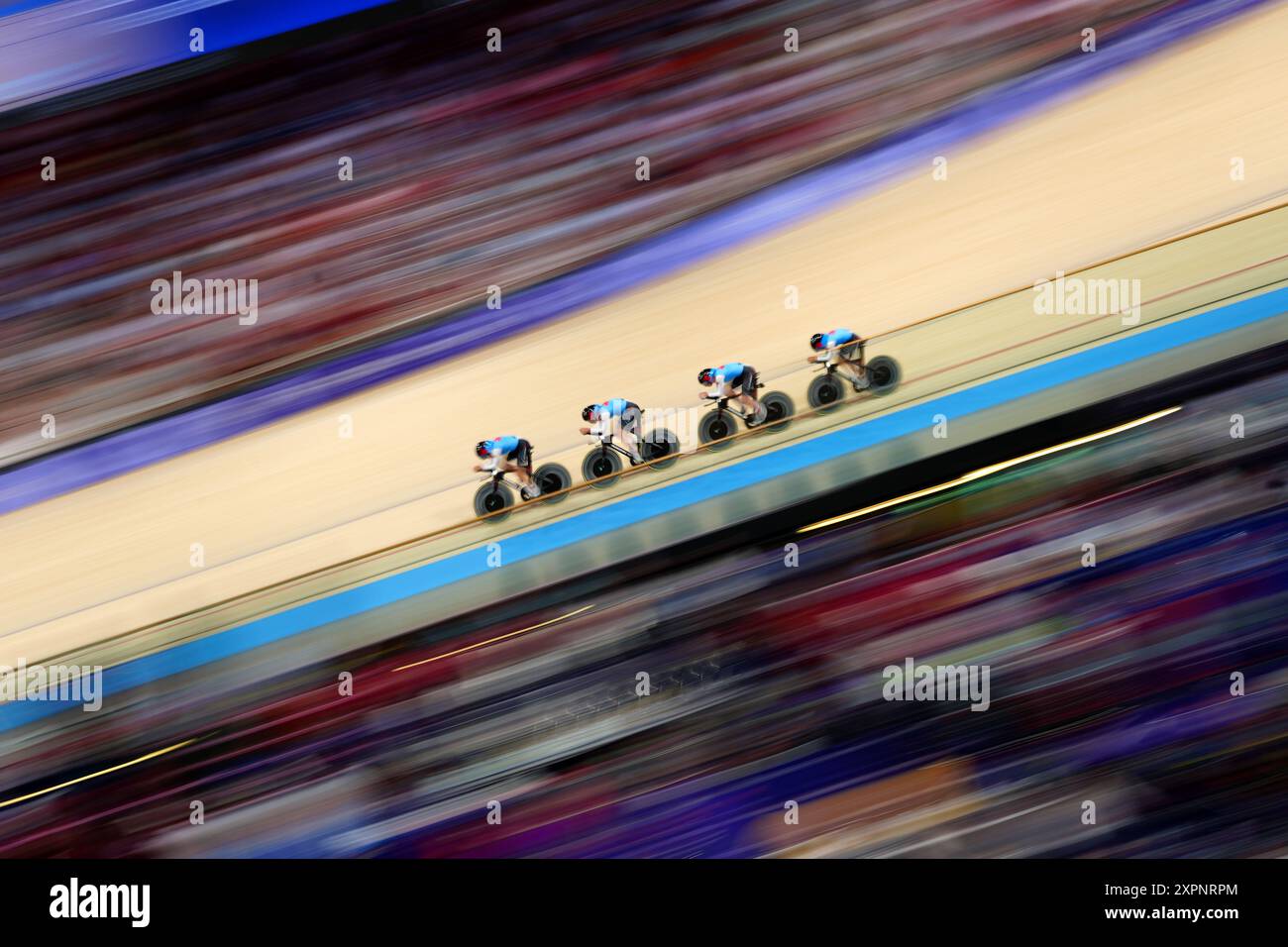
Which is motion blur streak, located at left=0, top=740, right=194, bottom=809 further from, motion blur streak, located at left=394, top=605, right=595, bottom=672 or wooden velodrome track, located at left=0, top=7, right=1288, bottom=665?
wooden velodrome track, located at left=0, top=7, right=1288, bottom=665

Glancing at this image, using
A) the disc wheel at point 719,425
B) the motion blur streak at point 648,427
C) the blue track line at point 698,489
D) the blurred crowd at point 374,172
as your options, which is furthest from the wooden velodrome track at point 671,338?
the blue track line at point 698,489

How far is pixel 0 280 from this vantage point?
6.75m

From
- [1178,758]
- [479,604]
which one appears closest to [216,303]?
[479,604]

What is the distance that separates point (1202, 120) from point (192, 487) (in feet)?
16.9

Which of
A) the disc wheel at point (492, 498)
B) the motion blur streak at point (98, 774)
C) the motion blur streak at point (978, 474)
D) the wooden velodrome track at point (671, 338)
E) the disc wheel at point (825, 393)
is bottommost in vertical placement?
the motion blur streak at point (98, 774)

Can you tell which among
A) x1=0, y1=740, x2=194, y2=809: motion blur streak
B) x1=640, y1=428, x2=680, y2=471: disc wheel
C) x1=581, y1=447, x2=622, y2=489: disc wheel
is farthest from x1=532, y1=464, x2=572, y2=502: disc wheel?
x1=0, y1=740, x2=194, y2=809: motion blur streak

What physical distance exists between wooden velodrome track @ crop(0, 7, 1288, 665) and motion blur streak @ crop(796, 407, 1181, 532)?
1454 mm

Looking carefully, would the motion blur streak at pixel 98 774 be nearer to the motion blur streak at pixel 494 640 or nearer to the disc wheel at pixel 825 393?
the motion blur streak at pixel 494 640

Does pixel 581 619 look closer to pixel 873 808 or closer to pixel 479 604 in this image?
pixel 479 604

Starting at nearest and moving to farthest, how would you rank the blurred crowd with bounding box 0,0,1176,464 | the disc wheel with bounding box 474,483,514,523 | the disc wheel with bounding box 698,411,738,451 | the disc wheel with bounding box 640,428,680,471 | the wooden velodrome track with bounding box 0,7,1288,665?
1. the disc wheel with bounding box 640,428,680,471
2. the disc wheel with bounding box 698,411,738,451
3. the disc wheel with bounding box 474,483,514,523
4. the wooden velodrome track with bounding box 0,7,1288,665
5. the blurred crowd with bounding box 0,0,1176,464

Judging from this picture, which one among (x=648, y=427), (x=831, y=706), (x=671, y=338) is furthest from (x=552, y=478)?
(x=831, y=706)

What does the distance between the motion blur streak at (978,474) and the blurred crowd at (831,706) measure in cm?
3

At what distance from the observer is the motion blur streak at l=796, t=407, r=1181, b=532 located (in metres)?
4.91

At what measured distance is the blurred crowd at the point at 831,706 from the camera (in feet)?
16.1
